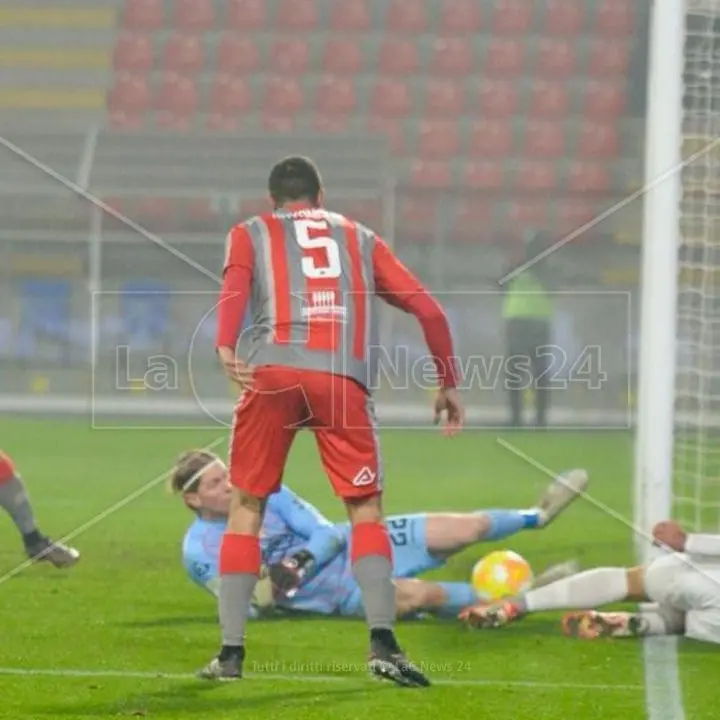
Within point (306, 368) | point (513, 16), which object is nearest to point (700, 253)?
point (306, 368)

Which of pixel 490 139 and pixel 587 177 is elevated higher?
pixel 490 139

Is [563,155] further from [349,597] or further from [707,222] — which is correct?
[349,597]

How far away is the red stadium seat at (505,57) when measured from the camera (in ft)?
39.4

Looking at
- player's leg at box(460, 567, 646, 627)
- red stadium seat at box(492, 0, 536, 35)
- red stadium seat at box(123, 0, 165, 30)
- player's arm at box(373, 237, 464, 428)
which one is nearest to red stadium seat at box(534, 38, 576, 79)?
red stadium seat at box(492, 0, 536, 35)

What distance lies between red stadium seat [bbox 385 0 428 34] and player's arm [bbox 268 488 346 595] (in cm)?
869

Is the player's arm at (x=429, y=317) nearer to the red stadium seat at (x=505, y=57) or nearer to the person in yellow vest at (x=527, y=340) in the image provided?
the person in yellow vest at (x=527, y=340)

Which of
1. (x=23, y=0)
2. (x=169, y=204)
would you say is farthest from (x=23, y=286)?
(x=23, y=0)

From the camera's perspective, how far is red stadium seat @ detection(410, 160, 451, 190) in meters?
11.4

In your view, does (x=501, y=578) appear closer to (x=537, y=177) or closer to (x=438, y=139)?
(x=537, y=177)

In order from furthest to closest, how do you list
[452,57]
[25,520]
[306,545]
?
[452,57] < [25,520] < [306,545]

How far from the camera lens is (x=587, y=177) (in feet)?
37.6

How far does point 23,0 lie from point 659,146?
8310 mm

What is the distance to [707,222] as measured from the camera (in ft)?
15.3

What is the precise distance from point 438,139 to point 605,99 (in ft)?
3.81
